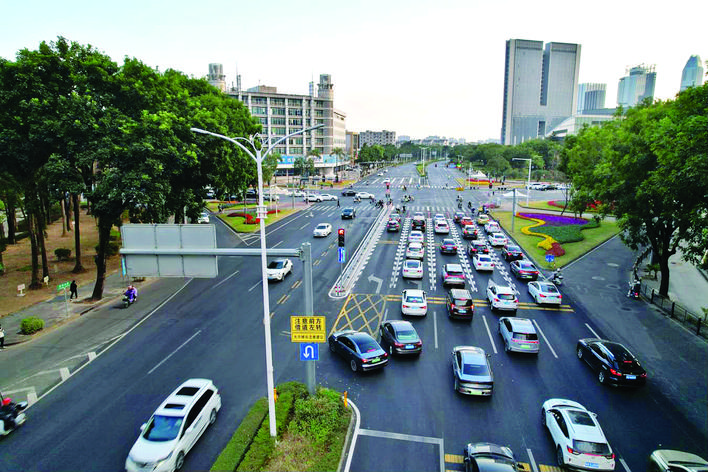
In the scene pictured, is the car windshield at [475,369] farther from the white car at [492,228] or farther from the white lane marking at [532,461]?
the white car at [492,228]

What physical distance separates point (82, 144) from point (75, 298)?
38.3ft

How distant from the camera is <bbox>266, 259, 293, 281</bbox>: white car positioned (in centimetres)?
3422

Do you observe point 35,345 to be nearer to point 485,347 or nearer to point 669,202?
point 485,347

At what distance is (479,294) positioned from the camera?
31859mm

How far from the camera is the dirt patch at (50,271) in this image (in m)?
31.8

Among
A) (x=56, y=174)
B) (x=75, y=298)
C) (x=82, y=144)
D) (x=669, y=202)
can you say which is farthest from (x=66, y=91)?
(x=669, y=202)

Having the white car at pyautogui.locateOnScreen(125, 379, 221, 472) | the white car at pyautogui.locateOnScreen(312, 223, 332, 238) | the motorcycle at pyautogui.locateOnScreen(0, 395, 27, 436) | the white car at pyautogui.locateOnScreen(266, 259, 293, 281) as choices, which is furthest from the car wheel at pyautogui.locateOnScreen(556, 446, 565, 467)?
the white car at pyautogui.locateOnScreen(312, 223, 332, 238)

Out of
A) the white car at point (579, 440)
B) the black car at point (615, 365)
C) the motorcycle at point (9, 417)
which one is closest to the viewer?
the white car at point (579, 440)

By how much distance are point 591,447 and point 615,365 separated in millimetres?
6733

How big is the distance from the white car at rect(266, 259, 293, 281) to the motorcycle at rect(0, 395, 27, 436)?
1881 cm

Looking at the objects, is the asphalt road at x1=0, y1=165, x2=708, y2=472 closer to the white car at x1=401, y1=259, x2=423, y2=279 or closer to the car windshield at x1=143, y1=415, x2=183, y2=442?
the white car at x1=401, y1=259, x2=423, y2=279

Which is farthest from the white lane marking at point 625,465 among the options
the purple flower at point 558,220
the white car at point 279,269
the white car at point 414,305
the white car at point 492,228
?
the purple flower at point 558,220

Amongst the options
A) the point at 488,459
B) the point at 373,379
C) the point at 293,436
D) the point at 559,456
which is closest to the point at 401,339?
the point at 373,379

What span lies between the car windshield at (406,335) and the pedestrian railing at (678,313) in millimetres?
17395
